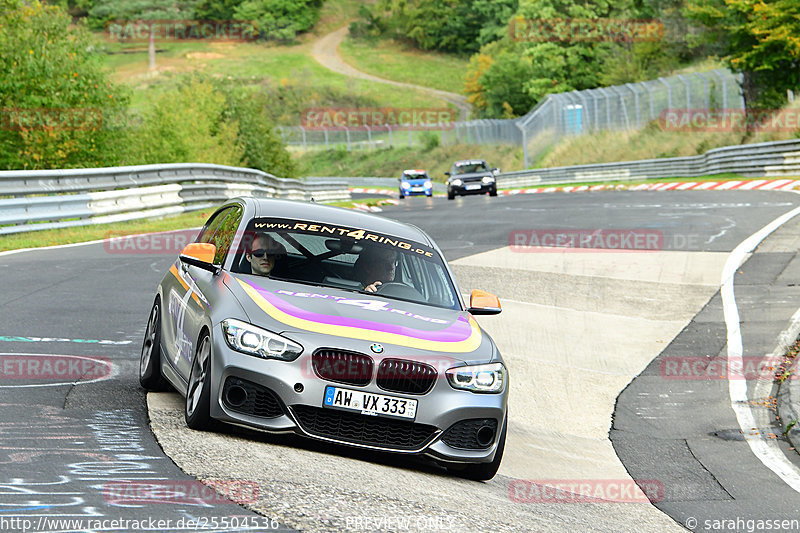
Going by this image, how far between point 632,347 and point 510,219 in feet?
44.9

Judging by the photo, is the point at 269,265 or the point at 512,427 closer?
the point at 269,265

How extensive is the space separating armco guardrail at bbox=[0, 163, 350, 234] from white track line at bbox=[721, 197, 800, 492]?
224 inches

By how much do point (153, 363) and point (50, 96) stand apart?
2062cm

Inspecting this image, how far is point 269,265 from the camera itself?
780 centimetres

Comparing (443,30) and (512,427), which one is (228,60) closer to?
(443,30)

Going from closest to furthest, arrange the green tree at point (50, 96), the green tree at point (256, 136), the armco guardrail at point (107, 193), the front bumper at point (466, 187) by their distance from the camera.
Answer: the armco guardrail at point (107, 193) → the green tree at point (50, 96) → the green tree at point (256, 136) → the front bumper at point (466, 187)

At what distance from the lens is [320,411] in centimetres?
652

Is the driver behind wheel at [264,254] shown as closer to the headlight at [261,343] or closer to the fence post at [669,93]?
the headlight at [261,343]

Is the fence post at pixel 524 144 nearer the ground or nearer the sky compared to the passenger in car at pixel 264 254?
nearer the ground

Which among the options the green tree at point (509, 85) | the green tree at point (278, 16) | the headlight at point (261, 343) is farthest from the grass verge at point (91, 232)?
the green tree at point (278, 16)

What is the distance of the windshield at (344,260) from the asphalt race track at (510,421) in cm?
115

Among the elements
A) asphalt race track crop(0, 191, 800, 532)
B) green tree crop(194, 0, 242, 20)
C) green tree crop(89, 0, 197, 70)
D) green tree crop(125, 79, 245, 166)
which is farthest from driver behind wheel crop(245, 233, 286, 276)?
green tree crop(194, 0, 242, 20)

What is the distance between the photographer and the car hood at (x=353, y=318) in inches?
261

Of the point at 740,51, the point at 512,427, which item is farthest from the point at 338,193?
the point at 512,427
